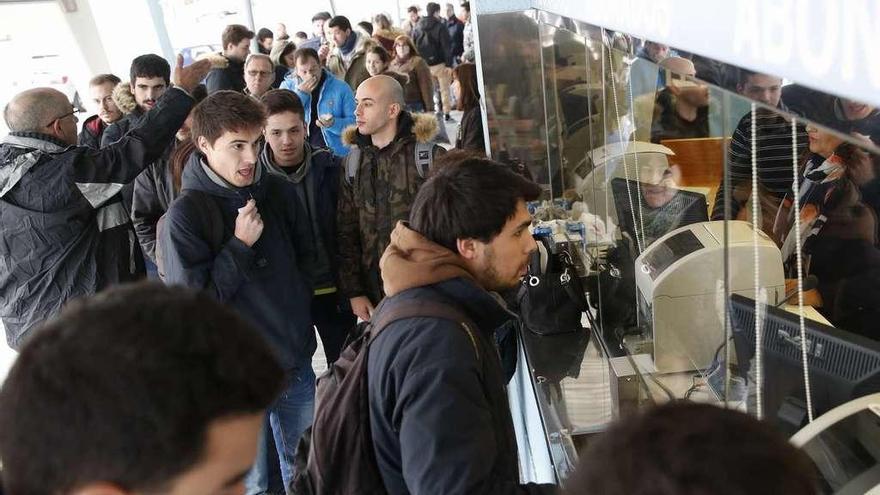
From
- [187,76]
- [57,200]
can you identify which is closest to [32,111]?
[57,200]

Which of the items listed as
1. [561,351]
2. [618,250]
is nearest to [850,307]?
[618,250]

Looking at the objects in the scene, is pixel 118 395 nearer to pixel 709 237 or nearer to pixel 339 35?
pixel 709 237

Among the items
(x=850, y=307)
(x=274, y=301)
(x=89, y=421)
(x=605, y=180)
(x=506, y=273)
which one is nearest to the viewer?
(x=89, y=421)

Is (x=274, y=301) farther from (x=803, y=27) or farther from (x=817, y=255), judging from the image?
(x=803, y=27)

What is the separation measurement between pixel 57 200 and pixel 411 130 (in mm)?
1323

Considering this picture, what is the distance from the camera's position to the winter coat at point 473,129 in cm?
458

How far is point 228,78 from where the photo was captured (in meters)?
6.00

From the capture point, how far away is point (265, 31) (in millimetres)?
11641

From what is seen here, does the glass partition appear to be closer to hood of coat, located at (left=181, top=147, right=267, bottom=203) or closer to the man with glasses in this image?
hood of coat, located at (left=181, top=147, right=267, bottom=203)

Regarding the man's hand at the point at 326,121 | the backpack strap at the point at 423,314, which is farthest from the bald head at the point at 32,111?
the man's hand at the point at 326,121

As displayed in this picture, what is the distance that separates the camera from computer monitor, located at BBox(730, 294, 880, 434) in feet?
4.55

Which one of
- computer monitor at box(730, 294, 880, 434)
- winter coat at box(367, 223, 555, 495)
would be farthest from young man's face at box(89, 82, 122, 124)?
computer monitor at box(730, 294, 880, 434)

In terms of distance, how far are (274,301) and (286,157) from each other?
2.08 ft

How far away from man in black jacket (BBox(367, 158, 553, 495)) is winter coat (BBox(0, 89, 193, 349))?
1.62 m
